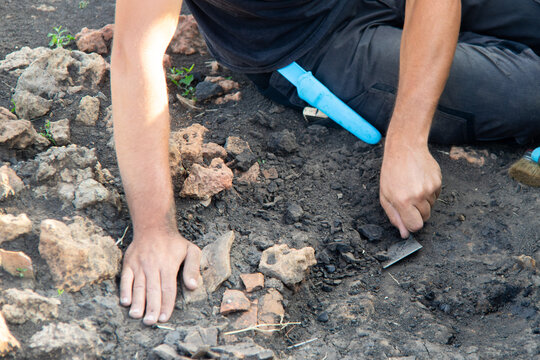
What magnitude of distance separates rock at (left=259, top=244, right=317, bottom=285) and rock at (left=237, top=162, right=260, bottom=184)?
456 millimetres

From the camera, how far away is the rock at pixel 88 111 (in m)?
2.61

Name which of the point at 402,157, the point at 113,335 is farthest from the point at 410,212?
the point at 113,335

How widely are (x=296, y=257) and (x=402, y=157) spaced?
0.60 metres

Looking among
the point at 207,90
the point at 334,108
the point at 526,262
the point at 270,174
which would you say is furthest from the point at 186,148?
the point at 526,262

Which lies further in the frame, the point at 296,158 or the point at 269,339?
the point at 296,158

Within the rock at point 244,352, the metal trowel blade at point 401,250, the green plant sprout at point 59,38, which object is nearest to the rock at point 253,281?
the rock at point 244,352

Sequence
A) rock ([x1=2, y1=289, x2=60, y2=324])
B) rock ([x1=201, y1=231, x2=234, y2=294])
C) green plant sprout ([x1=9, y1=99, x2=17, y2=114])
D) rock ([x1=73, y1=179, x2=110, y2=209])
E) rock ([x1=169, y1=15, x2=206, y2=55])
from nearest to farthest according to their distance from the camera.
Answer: rock ([x1=2, y1=289, x2=60, y2=324]), rock ([x1=201, y1=231, x2=234, y2=294]), rock ([x1=73, y1=179, x2=110, y2=209]), green plant sprout ([x1=9, y1=99, x2=17, y2=114]), rock ([x1=169, y1=15, x2=206, y2=55])

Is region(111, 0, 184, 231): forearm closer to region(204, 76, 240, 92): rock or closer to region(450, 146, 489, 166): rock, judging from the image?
region(204, 76, 240, 92): rock

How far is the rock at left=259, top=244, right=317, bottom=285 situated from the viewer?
1.97 metres

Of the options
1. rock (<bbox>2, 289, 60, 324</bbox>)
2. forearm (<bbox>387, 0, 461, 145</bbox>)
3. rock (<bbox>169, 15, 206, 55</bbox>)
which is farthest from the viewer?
rock (<bbox>169, 15, 206, 55</bbox>)

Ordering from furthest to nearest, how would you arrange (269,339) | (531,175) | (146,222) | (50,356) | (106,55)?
(106,55), (531,175), (146,222), (269,339), (50,356)

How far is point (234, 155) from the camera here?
251cm

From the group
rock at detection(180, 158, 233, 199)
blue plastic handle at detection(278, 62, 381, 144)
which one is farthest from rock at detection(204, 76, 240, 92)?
rock at detection(180, 158, 233, 199)

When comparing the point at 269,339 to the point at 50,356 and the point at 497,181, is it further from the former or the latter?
the point at 497,181
